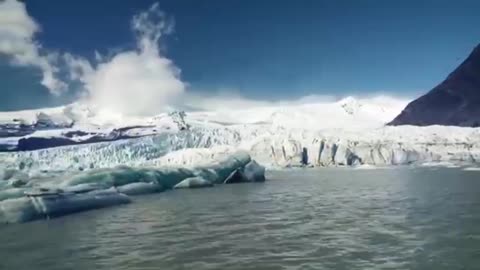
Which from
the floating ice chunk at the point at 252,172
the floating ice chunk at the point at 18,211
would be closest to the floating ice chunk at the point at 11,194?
the floating ice chunk at the point at 18,211

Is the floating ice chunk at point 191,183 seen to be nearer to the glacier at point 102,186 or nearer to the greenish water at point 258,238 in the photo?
the glacier at point 102,186

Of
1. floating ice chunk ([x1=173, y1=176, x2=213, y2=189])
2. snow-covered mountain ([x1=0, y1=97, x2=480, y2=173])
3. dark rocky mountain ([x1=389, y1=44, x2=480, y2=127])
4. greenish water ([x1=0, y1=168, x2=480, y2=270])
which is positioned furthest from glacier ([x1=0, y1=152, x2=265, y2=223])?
dark rocky mountain ([x1=389, y1=44, x2=480, y2=127])

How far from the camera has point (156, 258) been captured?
9453 mm

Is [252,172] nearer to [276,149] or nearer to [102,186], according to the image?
[102,186]

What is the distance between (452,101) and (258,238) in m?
175

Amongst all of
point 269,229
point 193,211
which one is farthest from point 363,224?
point 193,211

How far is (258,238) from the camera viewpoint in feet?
37.3

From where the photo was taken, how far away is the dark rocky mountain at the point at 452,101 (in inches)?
6388

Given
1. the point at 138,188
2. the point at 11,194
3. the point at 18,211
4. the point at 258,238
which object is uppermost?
the point at 11,194

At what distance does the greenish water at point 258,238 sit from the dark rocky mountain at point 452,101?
151674 mm

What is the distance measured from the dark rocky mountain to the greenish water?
152 meters

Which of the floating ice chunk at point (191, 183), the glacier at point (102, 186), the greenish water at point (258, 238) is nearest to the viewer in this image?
the greenish water at point (258, 238)

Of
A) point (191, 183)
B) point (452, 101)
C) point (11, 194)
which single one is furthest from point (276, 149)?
point (452, 101)

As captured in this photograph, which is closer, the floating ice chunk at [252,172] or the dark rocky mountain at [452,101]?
the floating ice chunk at [252,172]
